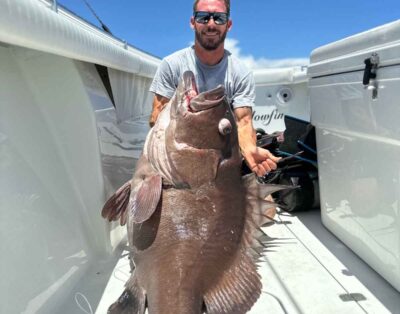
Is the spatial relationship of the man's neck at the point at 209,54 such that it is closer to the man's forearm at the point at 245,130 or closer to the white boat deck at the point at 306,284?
the man's forearm at the point at 245,130

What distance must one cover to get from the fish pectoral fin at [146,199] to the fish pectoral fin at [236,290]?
408 millimetres

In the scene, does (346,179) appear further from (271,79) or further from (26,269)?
(271,79)

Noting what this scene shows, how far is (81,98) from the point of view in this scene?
283 centimetres

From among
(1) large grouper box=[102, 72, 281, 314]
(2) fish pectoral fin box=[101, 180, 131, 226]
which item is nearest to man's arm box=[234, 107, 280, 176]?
(1) large grouper box=[102, 72, 281, 314]

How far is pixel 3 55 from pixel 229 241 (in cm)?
159

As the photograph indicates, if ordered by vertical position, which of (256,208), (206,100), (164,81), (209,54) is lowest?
(256,208)

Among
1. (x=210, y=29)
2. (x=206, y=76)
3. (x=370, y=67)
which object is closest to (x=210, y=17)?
(x=210, y=29)

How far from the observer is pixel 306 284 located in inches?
107

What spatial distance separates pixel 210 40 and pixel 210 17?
145mm

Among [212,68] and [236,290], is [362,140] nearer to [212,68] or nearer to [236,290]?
[212,68]

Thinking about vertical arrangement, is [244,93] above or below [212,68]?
below

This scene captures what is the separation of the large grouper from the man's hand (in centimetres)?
29

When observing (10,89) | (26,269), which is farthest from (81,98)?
(26,269)

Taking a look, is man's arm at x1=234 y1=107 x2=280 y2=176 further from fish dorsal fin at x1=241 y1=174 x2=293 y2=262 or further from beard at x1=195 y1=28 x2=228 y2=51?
beard at x1=195 y1=28 x2=228 y2=51
